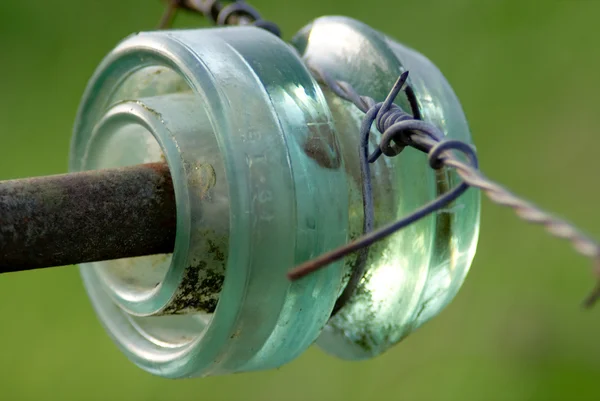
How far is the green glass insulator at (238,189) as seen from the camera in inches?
9.3

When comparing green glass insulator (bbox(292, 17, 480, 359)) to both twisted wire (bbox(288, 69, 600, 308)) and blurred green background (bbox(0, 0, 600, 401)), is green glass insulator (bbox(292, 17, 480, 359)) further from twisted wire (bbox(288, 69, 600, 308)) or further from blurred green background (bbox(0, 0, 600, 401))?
blurred green background (bbox(0, 0, 600, 401))

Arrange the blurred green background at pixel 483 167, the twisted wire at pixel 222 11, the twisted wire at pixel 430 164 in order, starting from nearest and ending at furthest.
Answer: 1. the twisted wire at pixel 430 164
2. the twisted wire at pixel 222 11
3. the blurred green background at pixel 483 167

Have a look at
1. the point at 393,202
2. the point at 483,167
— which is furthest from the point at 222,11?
the point at 483,167

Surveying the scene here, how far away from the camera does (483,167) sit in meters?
0.91

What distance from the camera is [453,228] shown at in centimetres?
29

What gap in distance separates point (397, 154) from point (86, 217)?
0.27ft

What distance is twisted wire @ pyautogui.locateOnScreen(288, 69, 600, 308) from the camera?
174mm

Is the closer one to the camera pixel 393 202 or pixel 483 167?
pixel 393 202

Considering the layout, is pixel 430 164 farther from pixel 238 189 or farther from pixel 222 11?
pixel 222 11

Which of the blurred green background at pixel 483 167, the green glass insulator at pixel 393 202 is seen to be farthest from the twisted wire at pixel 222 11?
the blurred green background at pixel 483 167

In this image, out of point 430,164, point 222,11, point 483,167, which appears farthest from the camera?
point 483,167

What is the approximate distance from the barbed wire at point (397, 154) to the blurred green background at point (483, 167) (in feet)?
1.89

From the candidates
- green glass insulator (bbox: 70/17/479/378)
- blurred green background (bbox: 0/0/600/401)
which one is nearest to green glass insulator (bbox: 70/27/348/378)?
green glass insulator (bbox: 70/17/479/378)

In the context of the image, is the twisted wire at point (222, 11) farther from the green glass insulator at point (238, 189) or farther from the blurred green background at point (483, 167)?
the blurred green background at point (483, 167)
